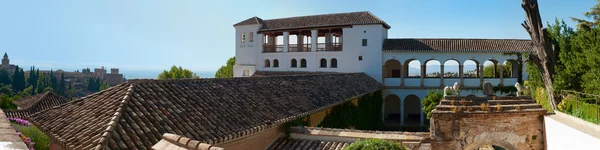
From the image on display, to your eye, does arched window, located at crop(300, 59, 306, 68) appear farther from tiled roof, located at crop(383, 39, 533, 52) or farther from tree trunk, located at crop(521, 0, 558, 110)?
tree trunk, located at crop(521, 0, 558, 110)

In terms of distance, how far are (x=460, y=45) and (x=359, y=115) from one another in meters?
12.4

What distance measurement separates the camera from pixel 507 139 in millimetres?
11156

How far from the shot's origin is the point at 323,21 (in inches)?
1222

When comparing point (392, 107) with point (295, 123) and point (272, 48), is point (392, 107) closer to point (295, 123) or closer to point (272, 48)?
point (272, 48)

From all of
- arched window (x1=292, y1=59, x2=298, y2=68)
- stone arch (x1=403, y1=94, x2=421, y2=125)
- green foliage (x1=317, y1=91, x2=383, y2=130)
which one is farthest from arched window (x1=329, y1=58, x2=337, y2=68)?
stone arch (x1=403, y1=94, x2=421, y2=125)

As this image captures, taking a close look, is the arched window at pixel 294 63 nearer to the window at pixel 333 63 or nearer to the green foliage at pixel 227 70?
the window at pixel 333 63

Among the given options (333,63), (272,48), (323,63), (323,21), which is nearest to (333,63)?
(333,63)

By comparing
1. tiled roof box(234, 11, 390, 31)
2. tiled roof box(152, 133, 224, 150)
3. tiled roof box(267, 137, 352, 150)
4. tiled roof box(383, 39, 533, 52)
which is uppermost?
tiled roof box(234, 11, 390, 31)

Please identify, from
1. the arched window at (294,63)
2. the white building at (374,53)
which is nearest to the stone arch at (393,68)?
the white building at (374,53)

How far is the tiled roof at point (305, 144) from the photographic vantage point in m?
9.89

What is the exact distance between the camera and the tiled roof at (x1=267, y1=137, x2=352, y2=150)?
32.4 feet

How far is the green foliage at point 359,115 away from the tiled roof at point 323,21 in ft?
18.4

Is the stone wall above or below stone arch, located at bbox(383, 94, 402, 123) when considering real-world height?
above

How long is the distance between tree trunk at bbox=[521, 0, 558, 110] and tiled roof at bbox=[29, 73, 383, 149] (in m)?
8.85
